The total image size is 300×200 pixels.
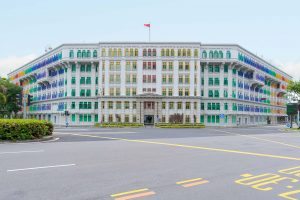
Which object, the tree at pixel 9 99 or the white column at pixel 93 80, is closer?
the white column at pixel 93 80

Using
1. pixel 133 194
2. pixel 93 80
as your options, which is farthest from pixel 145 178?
pixel 93 80

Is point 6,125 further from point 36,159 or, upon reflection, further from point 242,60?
point 242,60

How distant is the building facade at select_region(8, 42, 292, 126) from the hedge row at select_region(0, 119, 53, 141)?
154 ft

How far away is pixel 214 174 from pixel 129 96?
2324 inches

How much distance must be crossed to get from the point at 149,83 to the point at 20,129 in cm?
4988

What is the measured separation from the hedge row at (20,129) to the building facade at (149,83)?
1844 inches

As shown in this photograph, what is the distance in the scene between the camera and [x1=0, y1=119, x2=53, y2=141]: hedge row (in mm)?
18531

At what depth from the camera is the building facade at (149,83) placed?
2655 inches

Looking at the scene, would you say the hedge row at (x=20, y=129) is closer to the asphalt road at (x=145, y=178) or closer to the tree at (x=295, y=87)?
the asphalt road at (x=145, y=178)

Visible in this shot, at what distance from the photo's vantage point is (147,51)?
6769 cm

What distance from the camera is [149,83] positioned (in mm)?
67875

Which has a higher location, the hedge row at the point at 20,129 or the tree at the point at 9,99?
the tree at the point at 9,99

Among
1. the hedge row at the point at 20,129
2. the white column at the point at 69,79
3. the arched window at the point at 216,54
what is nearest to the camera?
the hedge row at the point at 20,129

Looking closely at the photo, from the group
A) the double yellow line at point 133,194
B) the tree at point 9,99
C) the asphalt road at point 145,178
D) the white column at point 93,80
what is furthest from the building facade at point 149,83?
the double yellow line at point 133,194
